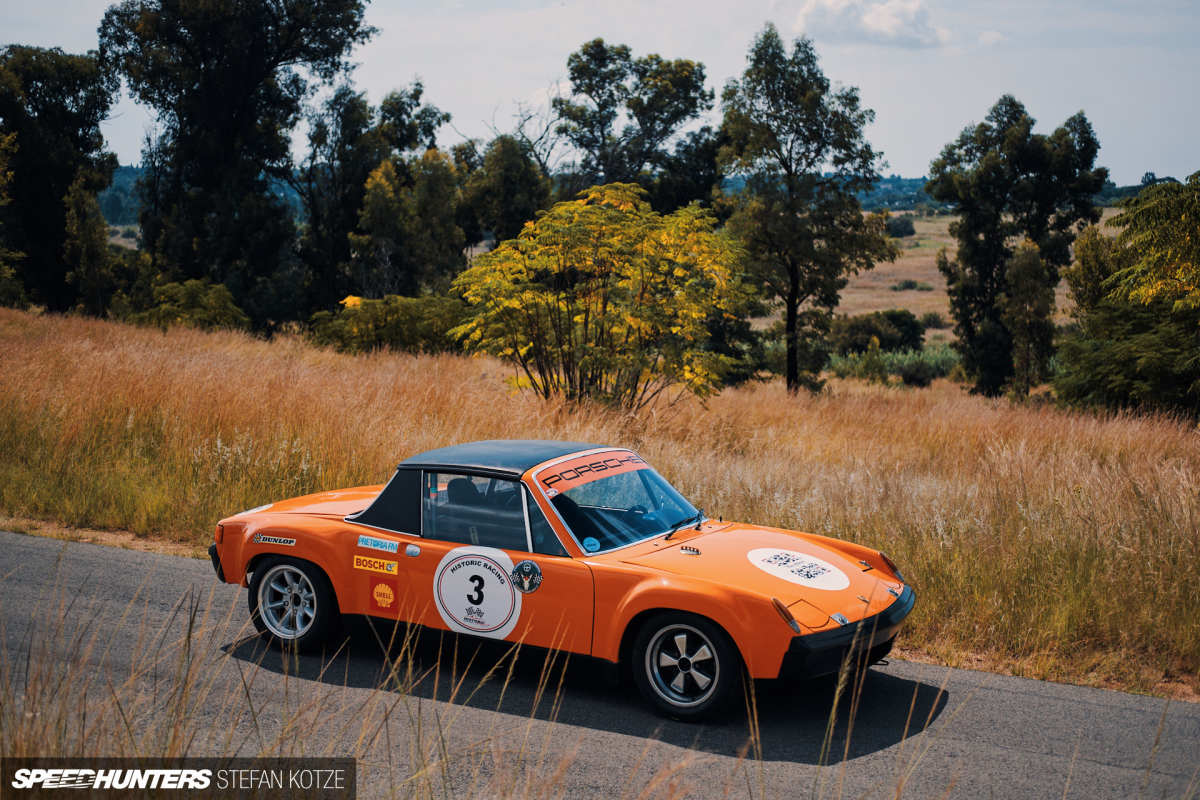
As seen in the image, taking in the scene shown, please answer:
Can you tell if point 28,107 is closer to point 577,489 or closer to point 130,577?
point 130,577

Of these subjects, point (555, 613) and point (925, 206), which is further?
point (925, 206)

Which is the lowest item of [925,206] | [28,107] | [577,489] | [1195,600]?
[1195,600]

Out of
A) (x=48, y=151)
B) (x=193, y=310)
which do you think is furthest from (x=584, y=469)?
(x=48, y=151)

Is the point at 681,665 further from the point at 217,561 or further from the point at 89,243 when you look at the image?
the point at 89,243

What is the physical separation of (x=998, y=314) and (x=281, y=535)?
4143 cm

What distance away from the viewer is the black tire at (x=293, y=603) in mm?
5859

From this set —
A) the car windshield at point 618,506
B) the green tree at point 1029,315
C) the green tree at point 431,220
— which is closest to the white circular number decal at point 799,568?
the car windshield at point 618,506

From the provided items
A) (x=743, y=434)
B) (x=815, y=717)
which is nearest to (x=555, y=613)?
(x=815, y=717)

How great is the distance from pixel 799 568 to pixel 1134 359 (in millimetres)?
17040

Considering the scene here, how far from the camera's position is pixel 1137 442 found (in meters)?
13.7

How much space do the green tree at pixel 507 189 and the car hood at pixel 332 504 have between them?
3680 centimetres

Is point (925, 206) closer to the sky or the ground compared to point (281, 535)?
closer to the sky

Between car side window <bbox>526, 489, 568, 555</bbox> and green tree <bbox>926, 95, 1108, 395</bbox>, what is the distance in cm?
4033

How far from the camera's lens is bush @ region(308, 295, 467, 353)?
992 inches
